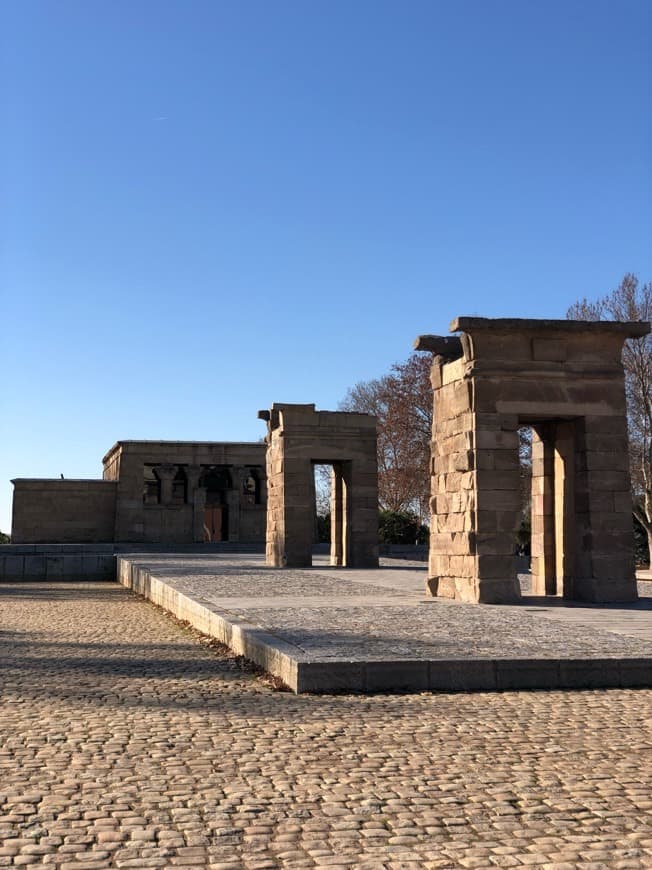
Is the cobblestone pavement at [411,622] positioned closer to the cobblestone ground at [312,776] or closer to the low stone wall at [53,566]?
the cobblestone ground at [312,776]

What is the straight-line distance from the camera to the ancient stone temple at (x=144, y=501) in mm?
37188

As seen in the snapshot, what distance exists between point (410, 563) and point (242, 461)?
13.6m

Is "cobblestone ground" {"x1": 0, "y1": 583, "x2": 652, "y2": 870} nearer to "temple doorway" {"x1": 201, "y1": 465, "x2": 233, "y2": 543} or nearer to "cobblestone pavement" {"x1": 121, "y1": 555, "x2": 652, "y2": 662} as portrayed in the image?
"cobblestone pavement" {"x1": 121, "y1": 555, "x2": 652, "y2": 662}

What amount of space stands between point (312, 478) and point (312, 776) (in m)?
19.0

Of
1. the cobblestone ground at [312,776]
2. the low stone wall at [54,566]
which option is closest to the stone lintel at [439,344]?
the cobblestone ground at [312,776]

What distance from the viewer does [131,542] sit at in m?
36.9

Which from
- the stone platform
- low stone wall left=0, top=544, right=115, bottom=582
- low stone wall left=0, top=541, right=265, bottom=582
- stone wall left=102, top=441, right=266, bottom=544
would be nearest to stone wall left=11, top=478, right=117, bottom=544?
stone wall left=102, top=441, right=266, bottom=544

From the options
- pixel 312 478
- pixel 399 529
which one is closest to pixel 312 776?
pixel 312 478

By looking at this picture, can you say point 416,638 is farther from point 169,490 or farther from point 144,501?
point 144,501

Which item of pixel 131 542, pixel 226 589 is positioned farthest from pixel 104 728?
pixel 131 542

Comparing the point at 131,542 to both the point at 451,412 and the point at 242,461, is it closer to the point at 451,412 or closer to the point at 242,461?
the point at 242,461

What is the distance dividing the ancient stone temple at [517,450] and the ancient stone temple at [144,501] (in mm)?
25012

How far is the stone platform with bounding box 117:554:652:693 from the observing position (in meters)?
7.18

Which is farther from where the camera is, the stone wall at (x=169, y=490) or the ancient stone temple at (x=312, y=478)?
the stone wall at (x=169, y=490)
